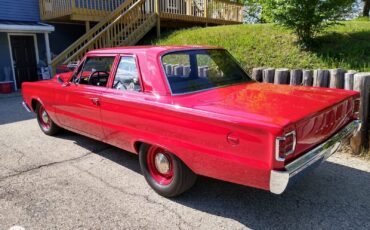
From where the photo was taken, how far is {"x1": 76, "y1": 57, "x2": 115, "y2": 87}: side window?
185 inches

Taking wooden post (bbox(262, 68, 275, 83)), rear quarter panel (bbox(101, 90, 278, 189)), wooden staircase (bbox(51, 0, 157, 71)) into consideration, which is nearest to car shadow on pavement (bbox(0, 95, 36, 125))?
wooden staircase (bbox(51, 0, 157, 71))

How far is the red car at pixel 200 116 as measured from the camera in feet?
8.80

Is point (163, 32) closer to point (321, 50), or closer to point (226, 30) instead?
point (226, 30)

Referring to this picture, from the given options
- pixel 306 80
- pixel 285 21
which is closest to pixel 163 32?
pixel 285 21

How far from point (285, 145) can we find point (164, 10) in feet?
43.2

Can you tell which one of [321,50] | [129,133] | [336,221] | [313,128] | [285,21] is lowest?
[336,221]

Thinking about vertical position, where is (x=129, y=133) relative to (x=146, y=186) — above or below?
above

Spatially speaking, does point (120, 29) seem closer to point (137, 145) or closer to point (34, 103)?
point (34, 103)

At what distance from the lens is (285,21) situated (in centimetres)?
754

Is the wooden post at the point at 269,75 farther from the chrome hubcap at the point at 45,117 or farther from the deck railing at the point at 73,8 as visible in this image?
the deck railing at the point at 73,8

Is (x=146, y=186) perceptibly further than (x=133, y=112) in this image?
Yes

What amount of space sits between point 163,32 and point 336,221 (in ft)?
41.7

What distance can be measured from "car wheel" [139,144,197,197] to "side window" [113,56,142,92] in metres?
0.74

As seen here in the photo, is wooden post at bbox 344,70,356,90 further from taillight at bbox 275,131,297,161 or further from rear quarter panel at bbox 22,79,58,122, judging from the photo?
rear quarter panel at bbox 22,79,58,122
